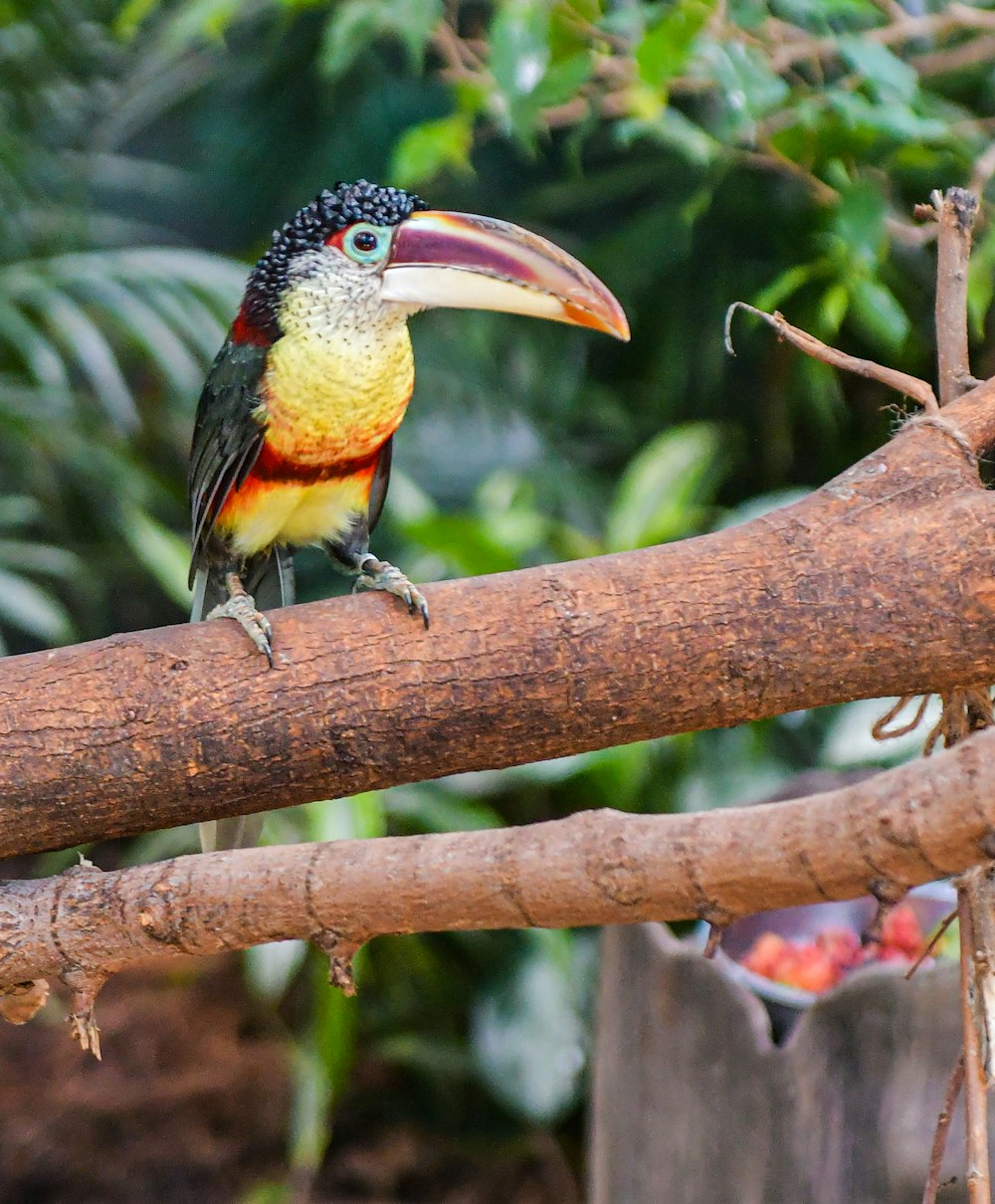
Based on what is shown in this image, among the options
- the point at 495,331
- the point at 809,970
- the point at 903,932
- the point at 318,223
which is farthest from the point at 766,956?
the point at 495,331

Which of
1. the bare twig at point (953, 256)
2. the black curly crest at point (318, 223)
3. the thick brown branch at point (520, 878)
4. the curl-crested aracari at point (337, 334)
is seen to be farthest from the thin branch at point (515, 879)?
the black curly crest at point (318, 223)

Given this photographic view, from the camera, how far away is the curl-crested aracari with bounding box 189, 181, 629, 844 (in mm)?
1293

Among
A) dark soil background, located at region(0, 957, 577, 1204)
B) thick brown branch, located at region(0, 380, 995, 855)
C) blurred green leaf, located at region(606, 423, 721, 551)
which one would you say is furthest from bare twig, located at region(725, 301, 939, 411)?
dark soil background, located at region(0, 957, 577, 1204)

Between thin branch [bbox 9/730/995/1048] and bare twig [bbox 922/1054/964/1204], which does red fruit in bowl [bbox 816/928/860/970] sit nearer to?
bare twig [bbox 922/1054/964/1204]

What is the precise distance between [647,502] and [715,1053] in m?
1.16

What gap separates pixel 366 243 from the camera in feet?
4.59

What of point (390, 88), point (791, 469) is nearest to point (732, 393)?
point (791, 469)

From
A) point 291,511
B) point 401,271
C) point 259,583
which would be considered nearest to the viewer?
point 401,271

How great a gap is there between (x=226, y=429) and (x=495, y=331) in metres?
1.63

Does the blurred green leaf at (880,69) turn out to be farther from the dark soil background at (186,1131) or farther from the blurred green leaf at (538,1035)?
the dark soil background at (186,1131)

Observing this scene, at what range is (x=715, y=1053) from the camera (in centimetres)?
149

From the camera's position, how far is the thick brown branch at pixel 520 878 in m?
0.74

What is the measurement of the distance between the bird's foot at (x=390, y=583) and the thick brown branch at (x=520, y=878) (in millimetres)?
244

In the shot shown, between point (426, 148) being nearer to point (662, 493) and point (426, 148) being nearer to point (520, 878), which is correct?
point (662, 493)
